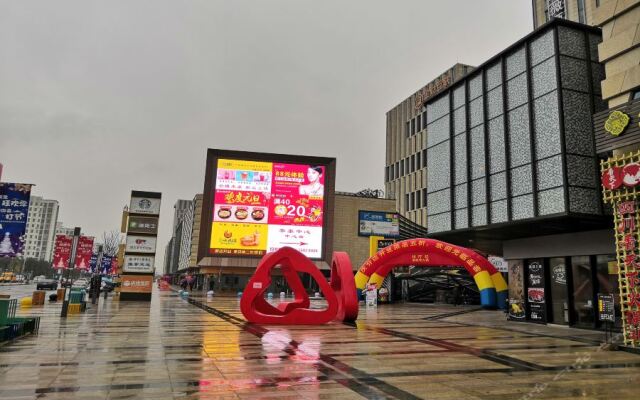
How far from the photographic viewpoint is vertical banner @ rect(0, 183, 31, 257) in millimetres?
12930

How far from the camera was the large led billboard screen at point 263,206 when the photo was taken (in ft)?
143

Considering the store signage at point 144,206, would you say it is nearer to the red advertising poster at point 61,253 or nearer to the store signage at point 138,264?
the store signage at point 138,264

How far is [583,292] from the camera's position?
1789cm

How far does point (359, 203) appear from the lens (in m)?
58.8

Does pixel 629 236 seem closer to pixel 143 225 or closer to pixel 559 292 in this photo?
pixel 559 292

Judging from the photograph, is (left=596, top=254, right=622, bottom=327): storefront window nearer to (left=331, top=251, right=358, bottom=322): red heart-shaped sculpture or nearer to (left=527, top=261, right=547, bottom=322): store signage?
(left=527, top=261, right=547, bottom=322): store signage

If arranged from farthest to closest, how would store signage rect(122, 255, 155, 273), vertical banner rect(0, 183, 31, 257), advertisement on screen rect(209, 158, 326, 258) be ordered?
advertisement on screen rect(209, 158, 326, 258)
store signage rect(122, 255, 155, 273)
vertical banner rect(0, 183, 31, 257)

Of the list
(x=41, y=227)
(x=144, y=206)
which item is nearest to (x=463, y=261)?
(x=144, y=206)

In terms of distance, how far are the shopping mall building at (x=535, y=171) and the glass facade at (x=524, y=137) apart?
0.14ft

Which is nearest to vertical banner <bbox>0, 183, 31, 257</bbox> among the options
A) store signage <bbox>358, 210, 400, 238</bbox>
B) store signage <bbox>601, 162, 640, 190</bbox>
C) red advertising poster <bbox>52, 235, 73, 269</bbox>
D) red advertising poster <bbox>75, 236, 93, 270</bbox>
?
red advertising poster <bbox>52, 235, 73, 269</bbox>

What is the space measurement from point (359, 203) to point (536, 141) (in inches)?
1647

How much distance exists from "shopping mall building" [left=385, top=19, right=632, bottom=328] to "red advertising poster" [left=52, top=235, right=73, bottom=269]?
22.6m

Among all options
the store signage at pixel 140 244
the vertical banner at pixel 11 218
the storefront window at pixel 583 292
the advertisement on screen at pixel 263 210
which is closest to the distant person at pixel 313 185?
the advertisement on screen at pixel 263 210

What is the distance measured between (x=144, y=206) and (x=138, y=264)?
4.32 meters
